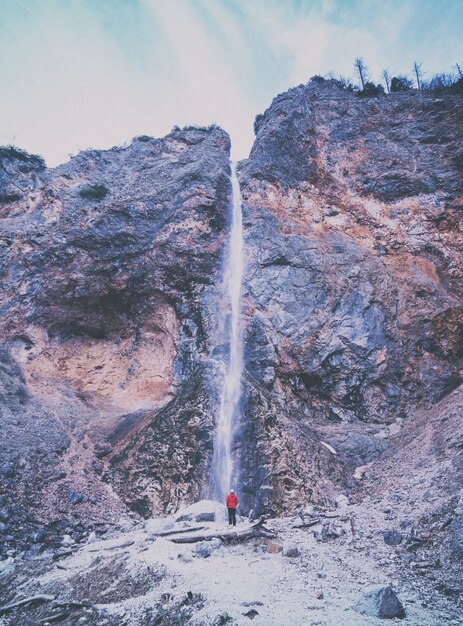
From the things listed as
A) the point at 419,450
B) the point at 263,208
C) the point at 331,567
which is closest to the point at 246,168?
the point at 263,208

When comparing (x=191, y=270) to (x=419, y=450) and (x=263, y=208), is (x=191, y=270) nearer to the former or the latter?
(x=263, y=208)

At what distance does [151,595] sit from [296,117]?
27.9 meters

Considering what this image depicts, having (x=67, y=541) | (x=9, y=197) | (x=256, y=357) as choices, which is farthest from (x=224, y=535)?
(x=9, y=197)

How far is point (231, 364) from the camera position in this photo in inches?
668

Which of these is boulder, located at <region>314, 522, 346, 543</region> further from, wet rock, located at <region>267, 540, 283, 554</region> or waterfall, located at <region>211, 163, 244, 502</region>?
waterfall, located at <region>211, 163, 244, 502</region>

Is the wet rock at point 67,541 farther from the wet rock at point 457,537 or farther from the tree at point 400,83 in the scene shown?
the tree at point 400,83

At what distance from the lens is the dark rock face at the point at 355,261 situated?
16.8 metres

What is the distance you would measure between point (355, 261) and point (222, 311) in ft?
25.7

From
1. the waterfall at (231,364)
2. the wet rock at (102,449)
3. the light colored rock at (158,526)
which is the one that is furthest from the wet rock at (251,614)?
the wet rock at (102,449)

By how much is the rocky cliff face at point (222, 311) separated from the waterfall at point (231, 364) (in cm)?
41

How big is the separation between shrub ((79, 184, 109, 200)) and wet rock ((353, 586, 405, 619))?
23041mm

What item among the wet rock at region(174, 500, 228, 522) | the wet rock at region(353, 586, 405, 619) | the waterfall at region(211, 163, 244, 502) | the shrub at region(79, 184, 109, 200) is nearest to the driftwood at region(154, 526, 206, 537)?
the wet rock at region(174, 500, 228, 522)

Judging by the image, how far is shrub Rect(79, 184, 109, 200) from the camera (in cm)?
2222

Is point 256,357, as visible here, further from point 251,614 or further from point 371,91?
point 371,91
